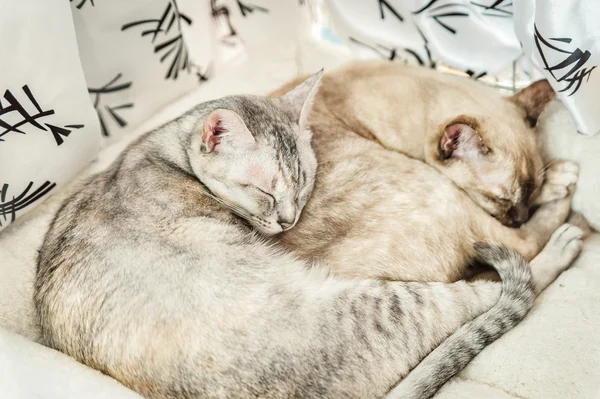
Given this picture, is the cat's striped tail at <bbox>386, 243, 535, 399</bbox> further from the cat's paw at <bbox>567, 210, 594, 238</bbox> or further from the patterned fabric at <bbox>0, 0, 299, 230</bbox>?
the patterned fabric at <bbox>0, 0, 299, 230</bbox>

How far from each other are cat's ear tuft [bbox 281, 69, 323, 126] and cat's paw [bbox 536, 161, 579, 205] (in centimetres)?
97

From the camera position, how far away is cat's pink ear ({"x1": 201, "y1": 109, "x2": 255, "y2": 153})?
1.64 m

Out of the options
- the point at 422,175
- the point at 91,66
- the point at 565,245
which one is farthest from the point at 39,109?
the point at 565,245

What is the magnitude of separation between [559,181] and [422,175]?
57 cm

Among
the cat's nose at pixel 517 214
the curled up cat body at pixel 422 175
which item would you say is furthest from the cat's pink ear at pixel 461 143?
the cat's nose at pixel 517 214

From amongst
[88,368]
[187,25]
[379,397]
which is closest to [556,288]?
[379,397]

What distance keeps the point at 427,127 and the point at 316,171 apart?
53cm

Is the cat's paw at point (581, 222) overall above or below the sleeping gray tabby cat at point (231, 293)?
below

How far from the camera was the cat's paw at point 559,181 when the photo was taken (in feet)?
6.96

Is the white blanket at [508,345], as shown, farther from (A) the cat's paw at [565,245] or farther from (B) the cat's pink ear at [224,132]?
(B) the cat's pink ear at [224,132]

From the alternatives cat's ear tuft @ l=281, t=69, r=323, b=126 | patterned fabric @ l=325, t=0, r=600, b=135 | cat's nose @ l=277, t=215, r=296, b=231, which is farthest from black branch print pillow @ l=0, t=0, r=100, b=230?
patterned fabric @ l=325, t=0, r=600, b=135

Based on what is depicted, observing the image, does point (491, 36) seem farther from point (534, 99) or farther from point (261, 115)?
point (261, 115)

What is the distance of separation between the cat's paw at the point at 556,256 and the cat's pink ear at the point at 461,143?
40 cm

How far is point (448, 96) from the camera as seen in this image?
222cm
